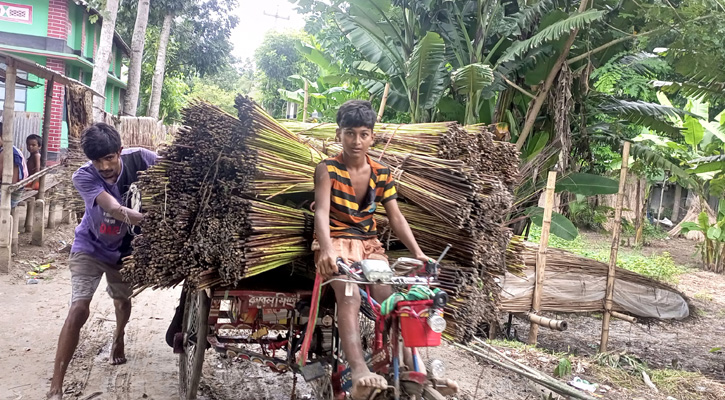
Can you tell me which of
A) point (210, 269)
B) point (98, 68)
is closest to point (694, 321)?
point (210, 269)

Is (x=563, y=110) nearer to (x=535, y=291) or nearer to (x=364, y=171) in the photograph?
(x=535, y=291)

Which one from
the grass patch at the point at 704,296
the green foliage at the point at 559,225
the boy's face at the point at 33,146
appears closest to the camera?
the green foliage at the point at 559,225

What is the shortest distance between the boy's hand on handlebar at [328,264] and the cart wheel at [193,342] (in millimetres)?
1009

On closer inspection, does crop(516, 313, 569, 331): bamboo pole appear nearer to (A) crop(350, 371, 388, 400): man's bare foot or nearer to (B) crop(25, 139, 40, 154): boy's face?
(A) crop(350, 371, 388, 400): man's bare foot

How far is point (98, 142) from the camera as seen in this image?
3.65 m

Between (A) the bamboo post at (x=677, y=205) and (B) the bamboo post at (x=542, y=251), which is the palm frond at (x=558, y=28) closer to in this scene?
(B) the bamboo post at (x=542, y=251)

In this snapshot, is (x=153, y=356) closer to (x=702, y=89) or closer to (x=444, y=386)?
(x=444, y=386)

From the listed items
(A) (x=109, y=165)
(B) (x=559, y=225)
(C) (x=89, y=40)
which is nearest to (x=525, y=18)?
(B) (x=559, y=225)

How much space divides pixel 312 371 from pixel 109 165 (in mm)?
1946

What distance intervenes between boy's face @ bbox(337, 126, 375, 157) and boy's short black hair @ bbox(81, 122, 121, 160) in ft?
5.48

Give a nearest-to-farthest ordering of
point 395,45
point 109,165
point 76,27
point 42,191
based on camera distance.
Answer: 1. point 109,165
2. point 395,45
3. point 42,191
4. point 76,27

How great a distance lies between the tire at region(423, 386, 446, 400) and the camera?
2537 millimetres

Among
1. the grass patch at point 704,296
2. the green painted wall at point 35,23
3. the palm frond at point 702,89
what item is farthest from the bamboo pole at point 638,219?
the green painted wall at point 35,23

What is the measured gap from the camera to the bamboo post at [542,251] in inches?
243
